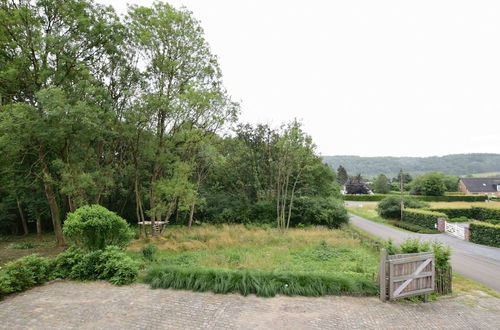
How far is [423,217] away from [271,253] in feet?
66.6

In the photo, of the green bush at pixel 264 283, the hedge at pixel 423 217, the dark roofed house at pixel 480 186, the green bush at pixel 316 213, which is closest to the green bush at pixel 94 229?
the green bush at pixel 264 283

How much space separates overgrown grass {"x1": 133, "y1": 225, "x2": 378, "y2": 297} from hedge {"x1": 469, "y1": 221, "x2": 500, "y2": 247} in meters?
9.40

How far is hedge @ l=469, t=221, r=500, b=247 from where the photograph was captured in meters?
17.3

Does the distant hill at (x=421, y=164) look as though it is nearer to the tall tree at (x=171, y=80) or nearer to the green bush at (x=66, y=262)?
the tall tree at (x=171, y=80)

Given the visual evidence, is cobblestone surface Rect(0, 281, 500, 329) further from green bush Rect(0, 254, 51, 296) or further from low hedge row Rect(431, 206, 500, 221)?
low hedge row Rect(431, 206, 500, 221)

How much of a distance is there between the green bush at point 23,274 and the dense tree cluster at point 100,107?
4023 millimetres

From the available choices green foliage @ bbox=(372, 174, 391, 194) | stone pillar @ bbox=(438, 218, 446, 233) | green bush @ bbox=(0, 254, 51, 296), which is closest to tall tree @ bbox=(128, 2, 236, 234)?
green bush @ bbox=(0, 254, 51, 296)

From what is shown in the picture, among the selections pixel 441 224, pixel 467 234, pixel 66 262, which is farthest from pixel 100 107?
pixel 441 224

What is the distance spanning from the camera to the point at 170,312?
6.22 meters

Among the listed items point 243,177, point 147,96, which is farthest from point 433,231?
point 147,96

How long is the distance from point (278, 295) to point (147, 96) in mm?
11122

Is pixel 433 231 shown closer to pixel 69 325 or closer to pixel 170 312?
pixel 170 312

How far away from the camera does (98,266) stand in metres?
8.29

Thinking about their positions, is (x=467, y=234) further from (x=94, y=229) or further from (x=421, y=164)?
(x=421, y=164)
